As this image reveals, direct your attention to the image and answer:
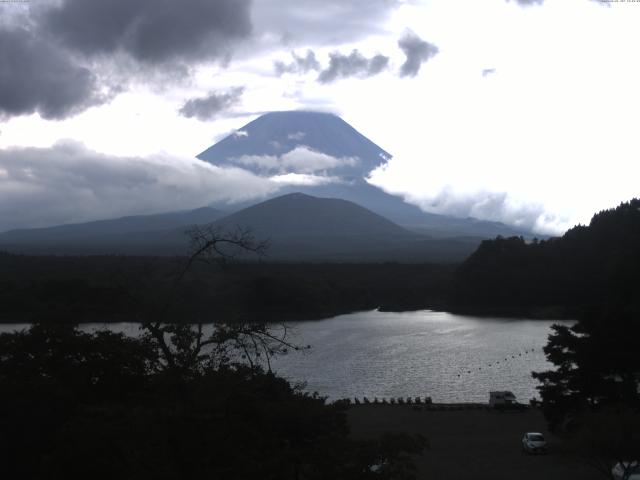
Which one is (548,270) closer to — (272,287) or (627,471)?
(272,287)

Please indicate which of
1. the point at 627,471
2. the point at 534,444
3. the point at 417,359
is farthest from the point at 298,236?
the point at 627,471

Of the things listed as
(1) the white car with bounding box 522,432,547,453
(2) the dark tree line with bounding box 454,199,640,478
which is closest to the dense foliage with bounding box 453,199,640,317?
(2) the dark tree line with bounding box 454,199,640,478

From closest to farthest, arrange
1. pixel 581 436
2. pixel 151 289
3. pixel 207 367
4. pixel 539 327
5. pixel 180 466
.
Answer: pixel 180 466, pixel 151 289, pixel 207 367, pixel 581 436, pixel 539 327

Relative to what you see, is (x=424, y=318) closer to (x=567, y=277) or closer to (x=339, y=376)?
(x=567, y=277)

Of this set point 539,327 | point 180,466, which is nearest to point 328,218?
point 539,327

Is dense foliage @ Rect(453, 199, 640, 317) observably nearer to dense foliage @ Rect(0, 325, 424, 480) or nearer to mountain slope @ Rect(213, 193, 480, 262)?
mountain slope @ Rect(213, 193, 480, 262)
